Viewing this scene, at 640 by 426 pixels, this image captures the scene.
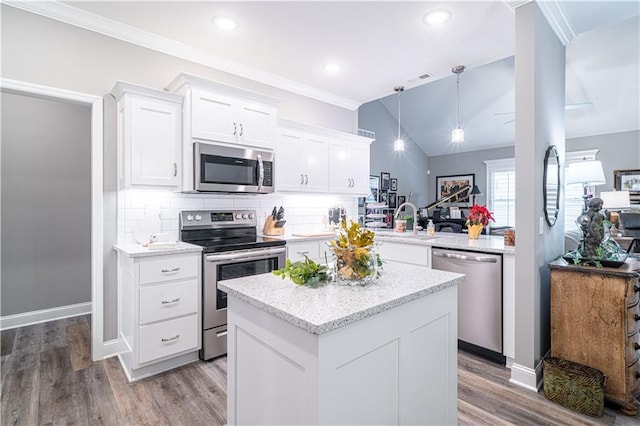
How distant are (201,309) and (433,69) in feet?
11.1

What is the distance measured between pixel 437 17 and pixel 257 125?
1.85m

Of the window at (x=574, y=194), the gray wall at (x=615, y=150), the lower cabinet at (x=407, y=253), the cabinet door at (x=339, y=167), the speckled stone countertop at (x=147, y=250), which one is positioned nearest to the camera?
the speckled stone countertop at (x=147, y=250)

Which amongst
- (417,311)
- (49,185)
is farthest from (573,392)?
(49,185)

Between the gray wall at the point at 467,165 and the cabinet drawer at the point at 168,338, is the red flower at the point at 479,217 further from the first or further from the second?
the gray wall at the point at 467,165

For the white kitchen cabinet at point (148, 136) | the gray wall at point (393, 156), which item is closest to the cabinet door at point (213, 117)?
the white kitchen cabinet at point (148, 136)

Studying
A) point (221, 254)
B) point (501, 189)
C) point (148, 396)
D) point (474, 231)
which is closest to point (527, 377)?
point (474, 231)

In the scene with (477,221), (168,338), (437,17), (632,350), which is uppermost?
(437,17)

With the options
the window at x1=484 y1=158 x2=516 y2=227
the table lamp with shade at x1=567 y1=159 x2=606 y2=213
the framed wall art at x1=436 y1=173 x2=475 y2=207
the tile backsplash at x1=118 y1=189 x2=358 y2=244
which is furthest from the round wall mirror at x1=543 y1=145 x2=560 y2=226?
the framed wall art at x1=436 y1=173 x2=475 y2=207

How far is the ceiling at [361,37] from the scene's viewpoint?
254 centimetres

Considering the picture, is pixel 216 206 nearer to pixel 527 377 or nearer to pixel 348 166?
pixel 348 166

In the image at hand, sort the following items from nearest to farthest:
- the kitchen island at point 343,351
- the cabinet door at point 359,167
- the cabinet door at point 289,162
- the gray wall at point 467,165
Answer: the kitchen island at point 343,351
the cabinet door at point 289,162
the cabinet door at point 359,167
the gray wall at point 467,165

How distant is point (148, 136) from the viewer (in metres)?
2.81

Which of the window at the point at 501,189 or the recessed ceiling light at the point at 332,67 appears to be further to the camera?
the window at the point at 501,189

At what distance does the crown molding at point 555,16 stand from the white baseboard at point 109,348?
163 inches
